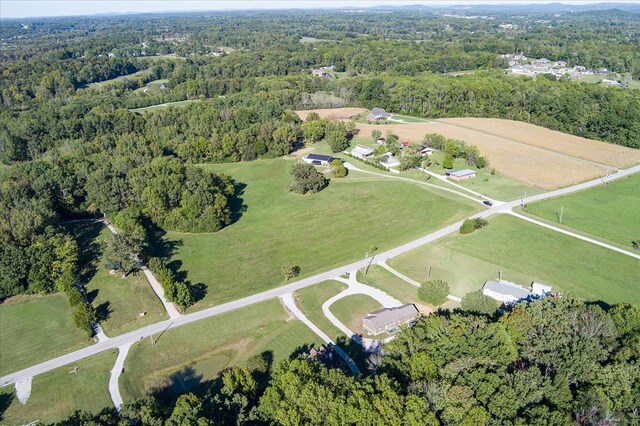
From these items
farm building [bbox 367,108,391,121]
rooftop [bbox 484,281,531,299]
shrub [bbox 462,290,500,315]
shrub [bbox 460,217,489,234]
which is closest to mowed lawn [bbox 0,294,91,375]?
shrub [bbox 462,290,500,315]

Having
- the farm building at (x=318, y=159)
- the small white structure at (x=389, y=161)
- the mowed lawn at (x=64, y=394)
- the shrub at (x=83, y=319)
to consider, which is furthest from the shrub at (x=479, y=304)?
the farm building at (x=318, y=159)

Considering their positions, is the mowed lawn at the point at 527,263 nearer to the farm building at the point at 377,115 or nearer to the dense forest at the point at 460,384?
the dense forest at the point at 460,384

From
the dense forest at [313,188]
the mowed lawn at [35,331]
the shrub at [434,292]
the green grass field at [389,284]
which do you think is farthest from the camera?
the green grass field at [389,284]

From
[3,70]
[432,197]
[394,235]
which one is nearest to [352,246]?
[394,235]

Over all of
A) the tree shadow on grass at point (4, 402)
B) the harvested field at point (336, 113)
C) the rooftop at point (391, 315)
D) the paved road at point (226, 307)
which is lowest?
the tree shadow on grass at point (4, 402)

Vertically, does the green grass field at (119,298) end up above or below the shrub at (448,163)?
below

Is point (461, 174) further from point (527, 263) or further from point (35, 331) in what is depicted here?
point (35, 331)

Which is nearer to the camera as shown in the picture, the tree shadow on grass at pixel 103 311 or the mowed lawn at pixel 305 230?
the tree shadow on grass at pixel 103 311

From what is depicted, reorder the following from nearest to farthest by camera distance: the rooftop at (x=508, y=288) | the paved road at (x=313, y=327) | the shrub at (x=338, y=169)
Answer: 1. the paved road at (x=313, y=327)
2. the rooftop at (x=508, y=288)
3. the shrub at (x=338, y=169)
